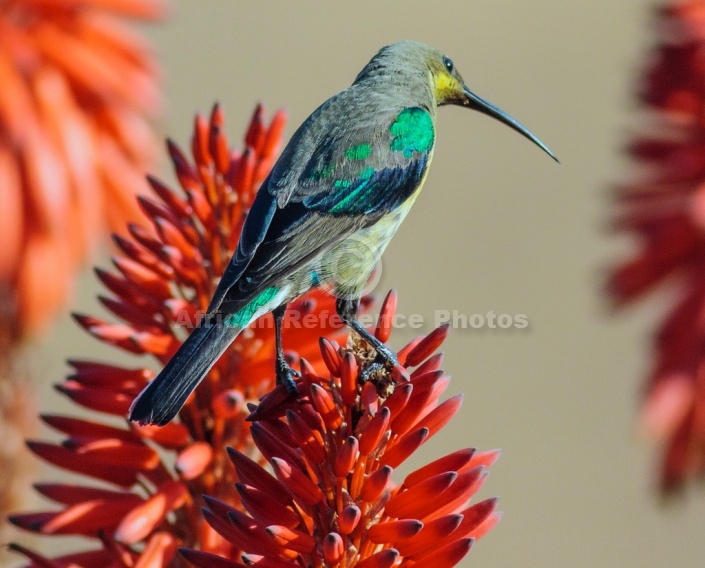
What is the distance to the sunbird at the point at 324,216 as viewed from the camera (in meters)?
2.51

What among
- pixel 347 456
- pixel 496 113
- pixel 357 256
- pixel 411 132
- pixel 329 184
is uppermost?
pixel 496 113

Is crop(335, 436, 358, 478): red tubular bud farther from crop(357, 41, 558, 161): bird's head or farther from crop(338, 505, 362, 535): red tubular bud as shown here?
crop(357, 41, 558, 161): bird's head

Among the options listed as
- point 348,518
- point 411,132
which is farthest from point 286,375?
point 411,132

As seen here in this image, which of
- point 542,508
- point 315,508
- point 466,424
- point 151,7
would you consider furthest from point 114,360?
point 315,508

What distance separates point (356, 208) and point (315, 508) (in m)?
1.27

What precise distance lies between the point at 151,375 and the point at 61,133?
2.42 meters

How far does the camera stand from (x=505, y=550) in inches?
387

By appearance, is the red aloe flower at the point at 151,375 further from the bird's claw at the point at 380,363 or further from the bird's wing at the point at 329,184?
the bird's claw at the point at 380,363

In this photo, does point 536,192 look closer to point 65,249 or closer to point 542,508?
point 542,508

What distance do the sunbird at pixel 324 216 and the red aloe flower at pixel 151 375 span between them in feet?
0.23

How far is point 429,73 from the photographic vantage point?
3.90 meters

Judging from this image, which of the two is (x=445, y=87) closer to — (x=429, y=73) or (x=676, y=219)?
(x=429, y=73)

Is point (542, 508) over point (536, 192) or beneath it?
beneath

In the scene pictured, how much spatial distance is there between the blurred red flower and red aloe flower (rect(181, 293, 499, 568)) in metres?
2.43
